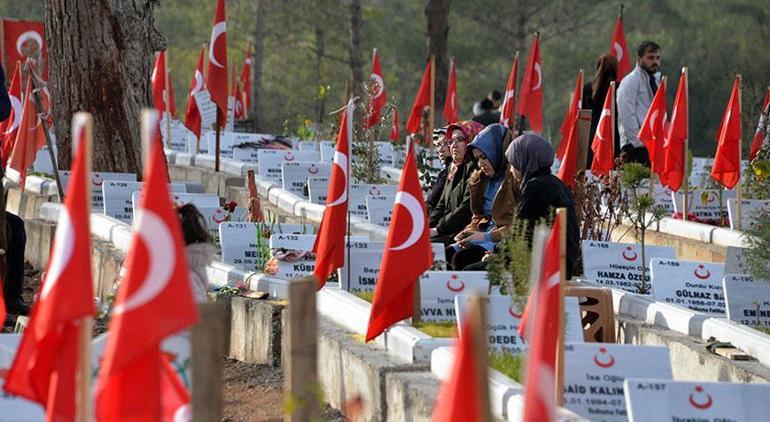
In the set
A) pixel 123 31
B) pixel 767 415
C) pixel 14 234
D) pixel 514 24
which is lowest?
pixel 767 415

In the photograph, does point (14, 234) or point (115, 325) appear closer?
point (115, 325)

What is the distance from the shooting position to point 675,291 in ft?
34.7

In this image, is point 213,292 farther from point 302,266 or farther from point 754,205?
point 754,205

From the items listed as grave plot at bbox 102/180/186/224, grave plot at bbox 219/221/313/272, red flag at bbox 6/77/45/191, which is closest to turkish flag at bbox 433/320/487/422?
grave plot at bbox 219/221/313/272

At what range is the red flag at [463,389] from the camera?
539 centimetres

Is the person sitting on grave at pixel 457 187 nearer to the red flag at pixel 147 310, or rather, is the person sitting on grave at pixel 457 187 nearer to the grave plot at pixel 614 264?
the grave plot at pixel 614 264

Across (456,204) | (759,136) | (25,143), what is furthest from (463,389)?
(759,136)

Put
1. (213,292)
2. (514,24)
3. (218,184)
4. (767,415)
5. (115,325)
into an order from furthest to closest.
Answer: (514,24)
(218,184)
(213,292)
(767,415)
(115,325)

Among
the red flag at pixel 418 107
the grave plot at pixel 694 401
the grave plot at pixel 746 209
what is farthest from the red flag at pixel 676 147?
the grave plot at pixel 694 401

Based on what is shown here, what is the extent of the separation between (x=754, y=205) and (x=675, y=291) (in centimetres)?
480

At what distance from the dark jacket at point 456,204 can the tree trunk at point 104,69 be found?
→ 4.87 meters

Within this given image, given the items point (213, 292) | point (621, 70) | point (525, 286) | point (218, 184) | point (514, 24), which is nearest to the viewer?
point (525, 286)

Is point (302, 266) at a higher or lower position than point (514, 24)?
lower

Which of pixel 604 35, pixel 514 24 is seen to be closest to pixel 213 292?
pixel 514 24
